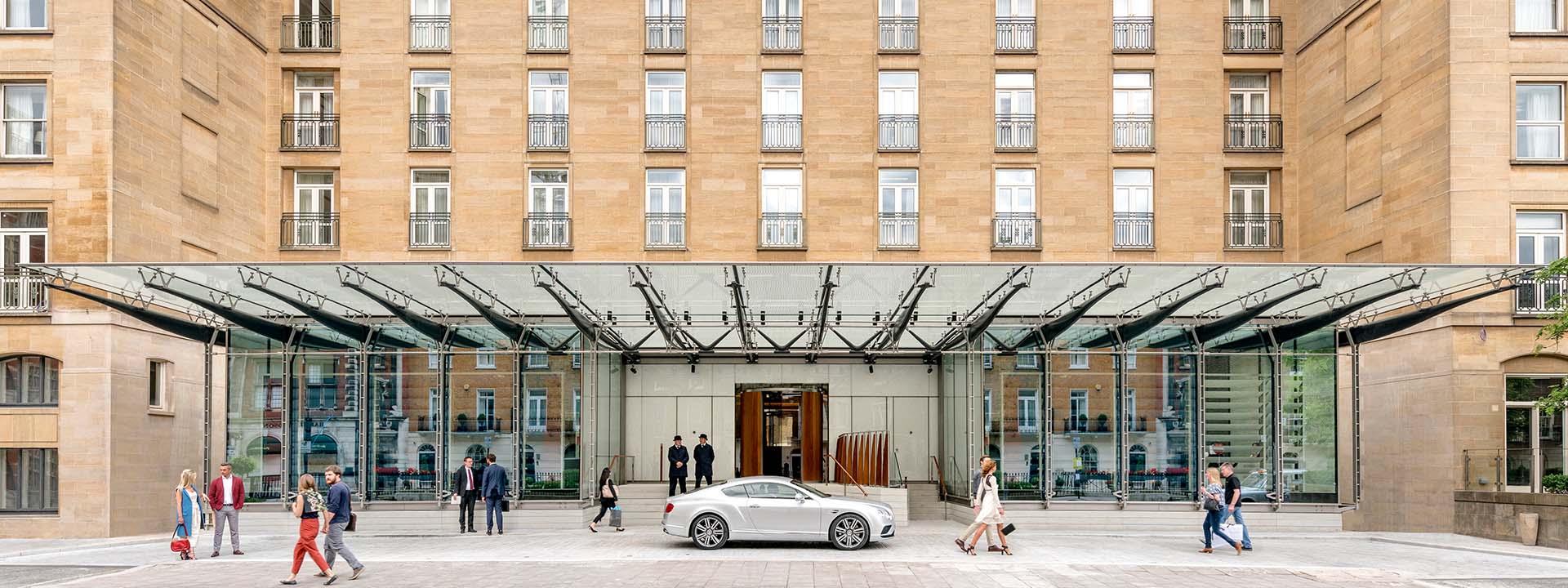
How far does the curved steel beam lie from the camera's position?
2117 cm

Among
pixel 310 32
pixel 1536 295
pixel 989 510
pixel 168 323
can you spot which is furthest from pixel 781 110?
pixel 1536 295

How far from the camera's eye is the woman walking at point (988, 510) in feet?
64.4

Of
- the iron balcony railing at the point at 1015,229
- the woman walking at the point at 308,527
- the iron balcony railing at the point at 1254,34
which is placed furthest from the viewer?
the iron balcony railing at the point at 1254,34

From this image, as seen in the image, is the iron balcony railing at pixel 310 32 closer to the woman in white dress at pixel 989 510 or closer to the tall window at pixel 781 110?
the tall window at pixel 781 110

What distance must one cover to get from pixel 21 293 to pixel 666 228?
14555 millimetres

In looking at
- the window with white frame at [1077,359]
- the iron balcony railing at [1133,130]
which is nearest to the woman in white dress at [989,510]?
the window with white frame at [1077,359]

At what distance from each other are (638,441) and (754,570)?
15.3 metres

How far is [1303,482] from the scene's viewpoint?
955 inches

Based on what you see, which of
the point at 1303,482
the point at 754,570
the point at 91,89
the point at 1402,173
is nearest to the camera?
the point at 754,570

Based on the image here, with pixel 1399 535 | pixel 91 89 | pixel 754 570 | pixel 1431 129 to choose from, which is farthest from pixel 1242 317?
pixel 91 89

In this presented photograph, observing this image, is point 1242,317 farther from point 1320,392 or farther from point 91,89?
point 91,89

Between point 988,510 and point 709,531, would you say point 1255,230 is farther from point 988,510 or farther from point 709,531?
point 709,531

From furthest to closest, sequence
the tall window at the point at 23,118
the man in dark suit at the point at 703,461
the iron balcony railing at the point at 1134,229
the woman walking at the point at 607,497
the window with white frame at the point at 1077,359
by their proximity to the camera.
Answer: the iron balcony railing at the point at 1134,229, the man in dark suit at the point at 703,461, the tall window at the point at 23,118, the window with white frame at the point at 1077,359, the woman walking at the point at 607,497

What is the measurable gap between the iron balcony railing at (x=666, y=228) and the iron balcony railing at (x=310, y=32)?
377 inches
